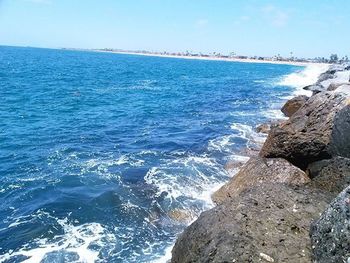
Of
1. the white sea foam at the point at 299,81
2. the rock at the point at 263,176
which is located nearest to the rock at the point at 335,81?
the white sea foam at the point at 299,81

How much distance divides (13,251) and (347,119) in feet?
33.1

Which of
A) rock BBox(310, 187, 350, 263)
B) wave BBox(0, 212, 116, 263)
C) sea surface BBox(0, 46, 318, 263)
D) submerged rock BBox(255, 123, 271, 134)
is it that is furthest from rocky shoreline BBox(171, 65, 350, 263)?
submerged rock BBox(255, 123, 271, 134)

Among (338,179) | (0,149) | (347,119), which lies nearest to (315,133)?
(347,119)

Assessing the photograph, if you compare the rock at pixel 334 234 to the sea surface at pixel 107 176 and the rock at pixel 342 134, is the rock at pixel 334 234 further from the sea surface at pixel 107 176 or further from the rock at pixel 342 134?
the sea surface at pixel 107 176

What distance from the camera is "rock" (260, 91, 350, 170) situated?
11500 millimetres

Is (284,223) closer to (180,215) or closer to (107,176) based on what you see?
(180,215)

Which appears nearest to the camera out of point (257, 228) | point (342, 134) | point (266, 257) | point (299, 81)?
point (266, 257)

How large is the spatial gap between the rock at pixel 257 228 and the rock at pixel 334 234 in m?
0.32

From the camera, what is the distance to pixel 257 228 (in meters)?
6.30

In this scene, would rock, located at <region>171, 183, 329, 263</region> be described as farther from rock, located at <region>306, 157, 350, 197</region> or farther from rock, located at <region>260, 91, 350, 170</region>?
rock, located at <region>260, 91, 350, 170</region>

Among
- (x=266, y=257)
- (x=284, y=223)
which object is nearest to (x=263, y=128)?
(x=284, y=223)

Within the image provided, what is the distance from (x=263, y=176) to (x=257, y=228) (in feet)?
17.0

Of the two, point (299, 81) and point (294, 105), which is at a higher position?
point (294, 105)

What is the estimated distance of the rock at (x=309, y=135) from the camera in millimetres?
11500
